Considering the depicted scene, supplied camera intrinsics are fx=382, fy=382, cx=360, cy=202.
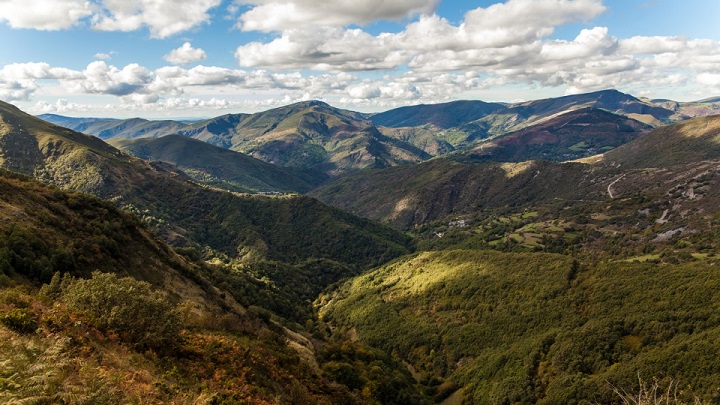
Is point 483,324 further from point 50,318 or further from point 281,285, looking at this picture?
point 50,318

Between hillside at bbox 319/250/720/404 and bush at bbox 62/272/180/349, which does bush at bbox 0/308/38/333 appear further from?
hillside at bbox 319/250/720/404

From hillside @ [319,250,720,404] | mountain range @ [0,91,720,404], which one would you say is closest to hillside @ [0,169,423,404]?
mountain range @ [0,91,720,404]

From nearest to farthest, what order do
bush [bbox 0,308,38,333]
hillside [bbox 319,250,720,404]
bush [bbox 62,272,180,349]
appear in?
bush [bbox 0,308,38,333] → bush [bbox 62,272,180,349] → hillside [bbox 319,250,720,404]

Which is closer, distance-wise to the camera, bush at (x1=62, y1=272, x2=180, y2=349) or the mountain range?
the mountain range

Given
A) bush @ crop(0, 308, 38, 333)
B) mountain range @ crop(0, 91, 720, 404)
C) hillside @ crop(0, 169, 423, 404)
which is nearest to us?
hillside @ crop(0, 169, 423, 404)

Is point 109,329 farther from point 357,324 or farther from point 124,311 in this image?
point 357,324

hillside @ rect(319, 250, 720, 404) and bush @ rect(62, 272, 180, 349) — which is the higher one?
bush @ rect(62, 272, 180, 349)
